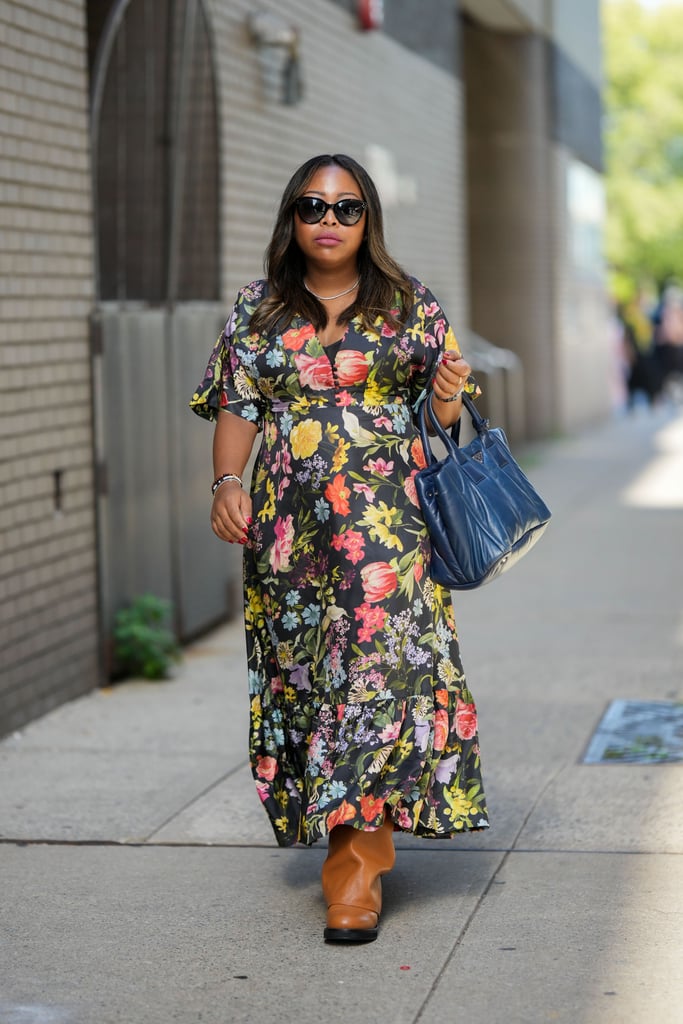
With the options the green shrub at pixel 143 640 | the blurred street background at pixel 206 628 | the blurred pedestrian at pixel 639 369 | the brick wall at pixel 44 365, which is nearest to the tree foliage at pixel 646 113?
the blurred pedestrian at pixel 639 369

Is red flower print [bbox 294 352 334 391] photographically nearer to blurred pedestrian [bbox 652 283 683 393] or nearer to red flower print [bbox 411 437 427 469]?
red flower print [bbox 411 437 427 469]

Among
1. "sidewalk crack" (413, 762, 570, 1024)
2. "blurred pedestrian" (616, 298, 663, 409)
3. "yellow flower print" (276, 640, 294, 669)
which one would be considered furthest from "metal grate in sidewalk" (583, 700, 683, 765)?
"blurred pedestrian" (616, 298, 663, 409)

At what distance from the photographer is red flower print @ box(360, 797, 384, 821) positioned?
4.02 metres

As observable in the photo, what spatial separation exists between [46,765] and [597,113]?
18.4 m

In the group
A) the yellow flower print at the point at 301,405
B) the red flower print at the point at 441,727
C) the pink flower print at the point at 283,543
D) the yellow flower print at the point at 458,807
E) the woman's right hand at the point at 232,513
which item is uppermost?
the yellow flower print at the point at 301,405

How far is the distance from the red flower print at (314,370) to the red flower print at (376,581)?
45cm

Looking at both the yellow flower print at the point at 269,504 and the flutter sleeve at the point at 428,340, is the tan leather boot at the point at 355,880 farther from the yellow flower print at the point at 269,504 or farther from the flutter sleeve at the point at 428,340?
the flutter sleeve at the point at 428,340

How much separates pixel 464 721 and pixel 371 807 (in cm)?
35

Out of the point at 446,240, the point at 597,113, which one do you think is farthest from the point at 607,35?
the point at 446,240

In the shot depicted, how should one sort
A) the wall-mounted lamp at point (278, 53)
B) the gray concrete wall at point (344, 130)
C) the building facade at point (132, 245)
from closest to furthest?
the building facade at point (132, 245), the gray concrete wall at point (344, 130), the wall-mounted lamp at point (278, 53)

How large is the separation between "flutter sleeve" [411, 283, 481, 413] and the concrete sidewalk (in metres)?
1.30

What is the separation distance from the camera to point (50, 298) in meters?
6.52

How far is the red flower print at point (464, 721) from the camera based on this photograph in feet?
13.8

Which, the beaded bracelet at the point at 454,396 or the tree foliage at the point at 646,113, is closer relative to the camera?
the beaded bracelet at the point at 454,396
